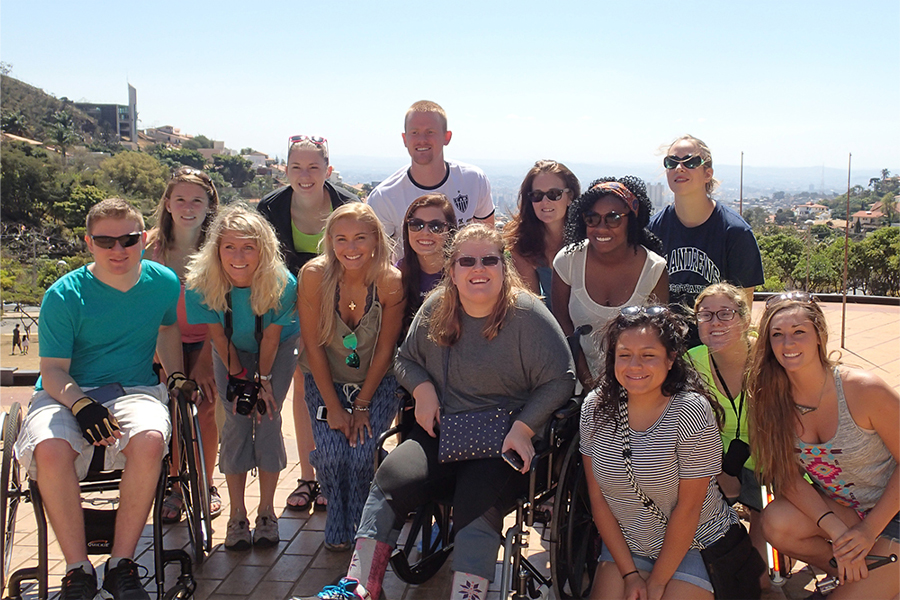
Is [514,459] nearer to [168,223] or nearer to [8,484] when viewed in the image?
[8,484]

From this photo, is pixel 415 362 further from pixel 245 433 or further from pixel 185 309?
pixel 185 309

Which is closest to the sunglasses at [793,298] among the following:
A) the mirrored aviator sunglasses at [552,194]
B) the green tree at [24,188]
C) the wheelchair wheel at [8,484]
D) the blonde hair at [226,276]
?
the mirrored aviator sunglasses at [552,194]

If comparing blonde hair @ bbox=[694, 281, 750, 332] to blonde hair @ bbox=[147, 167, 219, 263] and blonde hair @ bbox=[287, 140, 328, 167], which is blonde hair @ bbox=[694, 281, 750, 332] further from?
blonde hair @ bbox=[147, 167, 219, 263]

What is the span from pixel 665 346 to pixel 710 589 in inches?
30.0

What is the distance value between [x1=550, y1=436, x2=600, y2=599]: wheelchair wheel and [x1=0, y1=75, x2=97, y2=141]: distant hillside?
8995cm

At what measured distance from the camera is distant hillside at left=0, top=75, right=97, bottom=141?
8012 centimetres

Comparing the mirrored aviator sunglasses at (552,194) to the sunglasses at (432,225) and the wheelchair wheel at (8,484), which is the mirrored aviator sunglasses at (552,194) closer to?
the sunglasses at (432,225)

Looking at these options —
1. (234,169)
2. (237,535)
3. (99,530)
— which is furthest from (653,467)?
→ (234,169)

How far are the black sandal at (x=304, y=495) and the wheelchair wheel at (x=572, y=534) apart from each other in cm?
141

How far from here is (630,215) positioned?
115 inches

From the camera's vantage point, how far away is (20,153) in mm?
53281

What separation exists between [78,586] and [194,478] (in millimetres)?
530

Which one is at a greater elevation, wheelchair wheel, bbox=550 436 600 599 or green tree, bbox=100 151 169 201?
green tree, bbox=100 151 169 201

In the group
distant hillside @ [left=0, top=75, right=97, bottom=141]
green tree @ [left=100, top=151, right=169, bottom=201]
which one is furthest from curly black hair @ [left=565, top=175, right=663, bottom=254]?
distant hillside @ [left=0, top=75, right=97, bottom=141]
